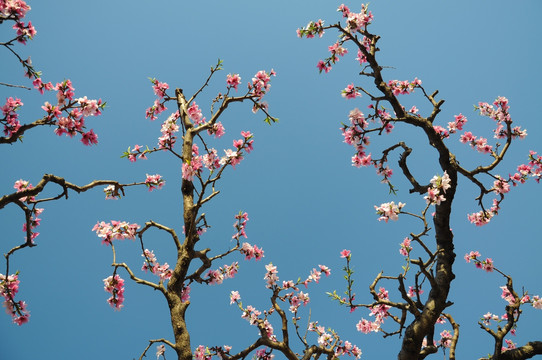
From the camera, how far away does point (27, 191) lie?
12.6ft

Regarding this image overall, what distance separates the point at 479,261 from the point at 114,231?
26.1 ft

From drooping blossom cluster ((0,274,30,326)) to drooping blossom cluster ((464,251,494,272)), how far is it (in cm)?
911

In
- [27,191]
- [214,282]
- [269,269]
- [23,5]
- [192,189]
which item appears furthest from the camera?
[269,269]

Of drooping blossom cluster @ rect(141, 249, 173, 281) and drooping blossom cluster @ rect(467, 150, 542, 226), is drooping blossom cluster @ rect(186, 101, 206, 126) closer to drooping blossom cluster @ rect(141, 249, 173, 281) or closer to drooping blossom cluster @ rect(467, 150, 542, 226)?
drooping blossom cluster @ rect(141, 249, 173, 281)

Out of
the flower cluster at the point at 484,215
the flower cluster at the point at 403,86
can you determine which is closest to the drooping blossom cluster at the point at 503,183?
the flower cluster at the point at 484,215

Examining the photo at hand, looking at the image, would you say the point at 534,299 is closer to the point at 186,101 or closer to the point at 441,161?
the point at 441,161

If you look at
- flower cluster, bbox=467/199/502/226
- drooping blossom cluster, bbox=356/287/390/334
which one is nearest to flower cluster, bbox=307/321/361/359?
drooping blossom cluster, bbox=356/287/390/334

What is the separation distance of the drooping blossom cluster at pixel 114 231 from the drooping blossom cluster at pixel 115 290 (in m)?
0.61

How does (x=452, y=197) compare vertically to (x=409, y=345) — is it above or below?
above

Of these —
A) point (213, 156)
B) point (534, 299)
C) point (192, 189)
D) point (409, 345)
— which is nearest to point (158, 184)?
point (192, 189)

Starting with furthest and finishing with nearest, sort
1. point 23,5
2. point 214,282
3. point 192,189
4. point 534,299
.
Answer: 1. point 534,299
2. point 214,282
3. point 192,189
4. point 23,5

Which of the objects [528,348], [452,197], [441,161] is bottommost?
[528,348]

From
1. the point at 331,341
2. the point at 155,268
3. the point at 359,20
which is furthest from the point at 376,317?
the point at 359,20

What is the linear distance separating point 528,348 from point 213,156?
21.8 ft
